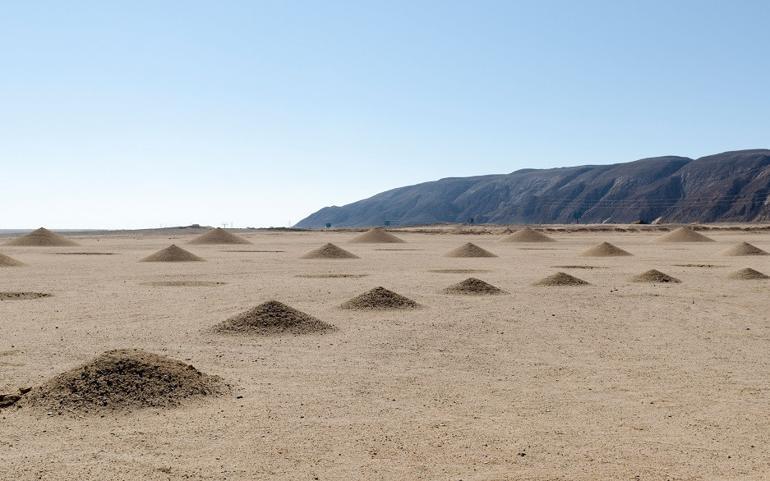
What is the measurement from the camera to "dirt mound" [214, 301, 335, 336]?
1588cm

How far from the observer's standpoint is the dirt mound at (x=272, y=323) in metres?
15.9

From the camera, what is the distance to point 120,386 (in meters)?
9.77

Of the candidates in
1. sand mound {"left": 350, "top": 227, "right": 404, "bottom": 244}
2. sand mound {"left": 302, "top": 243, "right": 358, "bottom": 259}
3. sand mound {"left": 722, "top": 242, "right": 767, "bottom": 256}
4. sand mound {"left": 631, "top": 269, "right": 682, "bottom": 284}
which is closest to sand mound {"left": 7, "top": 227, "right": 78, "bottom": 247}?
sand mound {"left": 350, "top": 227, "right": 404, "bottom": 244}

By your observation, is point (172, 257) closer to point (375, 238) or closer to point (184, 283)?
point (184, 283)

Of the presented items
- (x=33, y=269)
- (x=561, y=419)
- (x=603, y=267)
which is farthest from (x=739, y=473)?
(x=33, y=269)

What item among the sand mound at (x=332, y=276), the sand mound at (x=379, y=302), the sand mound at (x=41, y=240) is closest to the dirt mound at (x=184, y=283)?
the sand mound at (x=332, y=276)

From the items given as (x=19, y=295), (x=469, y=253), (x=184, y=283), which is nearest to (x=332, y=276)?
(x=184, y=283)

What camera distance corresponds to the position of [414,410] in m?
9.59

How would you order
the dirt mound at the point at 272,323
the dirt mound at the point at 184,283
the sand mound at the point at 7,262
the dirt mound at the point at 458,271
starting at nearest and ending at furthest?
the dirt mound at the point at 272,323 → the dirt mound at the point at 184,283 → the dirt mound at the point at 458,271 → the sand mound at the point at 7,262

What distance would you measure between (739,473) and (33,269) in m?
35.1

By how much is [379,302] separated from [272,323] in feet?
14.7

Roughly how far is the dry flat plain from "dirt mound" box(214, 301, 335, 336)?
1.59 feet

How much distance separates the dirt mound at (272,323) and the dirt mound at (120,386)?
5.27 m

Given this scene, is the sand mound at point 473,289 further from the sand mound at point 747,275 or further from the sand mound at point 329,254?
the sand mound at point 329,254
